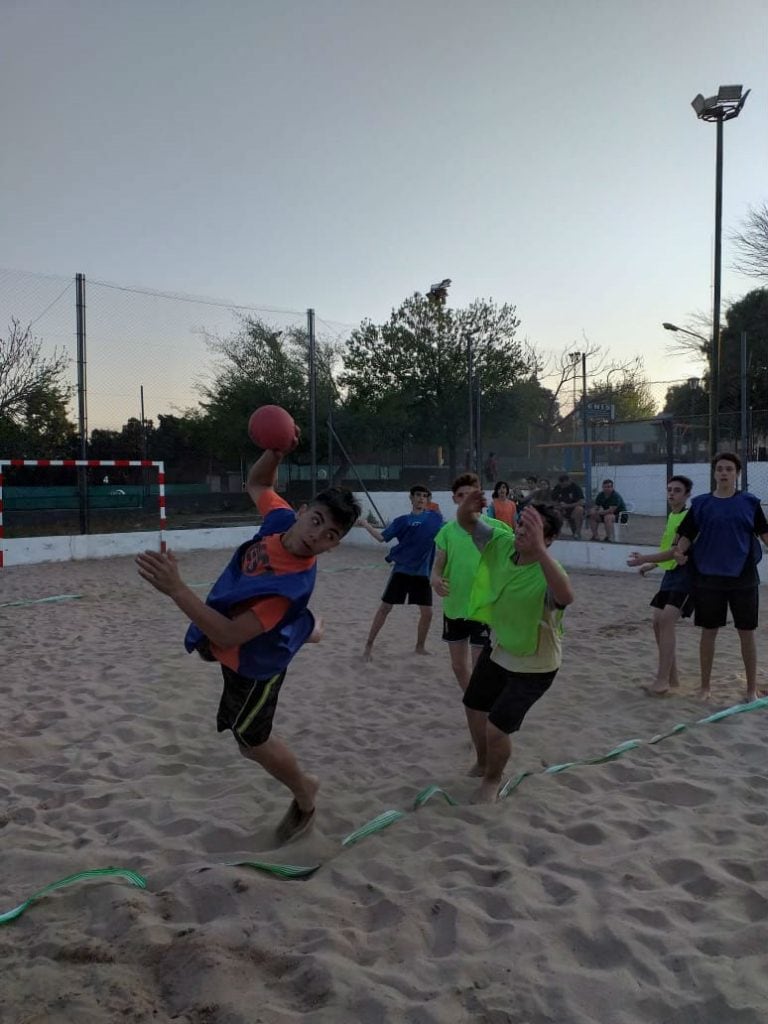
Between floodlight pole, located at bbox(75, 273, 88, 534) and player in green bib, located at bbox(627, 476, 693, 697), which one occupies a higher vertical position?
floodlight pole, located at bbox(75, 273, 88, 534)

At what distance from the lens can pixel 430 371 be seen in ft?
78.5

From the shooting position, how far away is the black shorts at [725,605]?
5.18 metres

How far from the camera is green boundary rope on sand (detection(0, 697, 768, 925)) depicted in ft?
9.14

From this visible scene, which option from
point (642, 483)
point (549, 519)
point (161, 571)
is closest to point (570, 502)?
point (642, 483)

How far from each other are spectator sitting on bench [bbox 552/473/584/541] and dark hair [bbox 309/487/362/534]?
1194 centimetres

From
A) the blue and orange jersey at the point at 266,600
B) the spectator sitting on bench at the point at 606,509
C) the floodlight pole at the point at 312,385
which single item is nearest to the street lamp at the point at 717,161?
the spectator sitting on bench at the point at 606,509

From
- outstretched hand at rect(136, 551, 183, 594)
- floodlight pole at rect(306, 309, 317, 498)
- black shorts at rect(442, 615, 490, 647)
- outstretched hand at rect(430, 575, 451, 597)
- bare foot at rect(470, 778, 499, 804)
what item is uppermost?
floodlight pole at rect(306, 309, 317, 498)

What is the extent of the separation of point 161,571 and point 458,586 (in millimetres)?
2616

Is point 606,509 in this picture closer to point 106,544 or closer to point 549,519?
point 106,544

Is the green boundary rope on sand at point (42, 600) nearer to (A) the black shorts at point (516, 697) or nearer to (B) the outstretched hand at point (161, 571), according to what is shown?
(A) the black shorts at point (516, 697)

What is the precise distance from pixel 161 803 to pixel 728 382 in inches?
1133

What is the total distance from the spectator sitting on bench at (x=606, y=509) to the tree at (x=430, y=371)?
467cm

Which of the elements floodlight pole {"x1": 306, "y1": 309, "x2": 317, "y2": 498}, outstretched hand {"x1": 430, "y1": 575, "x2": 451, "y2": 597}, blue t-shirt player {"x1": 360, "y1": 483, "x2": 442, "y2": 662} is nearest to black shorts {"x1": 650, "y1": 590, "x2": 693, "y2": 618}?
outstretched hand {"x1": 430, "y1": 575, "x2": 451, "y2": 597}

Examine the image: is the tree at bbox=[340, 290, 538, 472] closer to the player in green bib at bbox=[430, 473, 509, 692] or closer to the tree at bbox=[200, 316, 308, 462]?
the tree at bbox=[200, 316, 308, 462]
